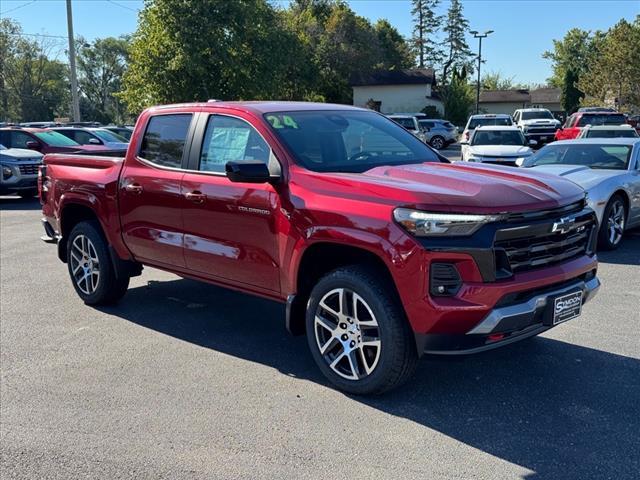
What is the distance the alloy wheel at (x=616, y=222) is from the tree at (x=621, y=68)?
41050 mm

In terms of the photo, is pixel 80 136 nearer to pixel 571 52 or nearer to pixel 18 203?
pixel 18 203

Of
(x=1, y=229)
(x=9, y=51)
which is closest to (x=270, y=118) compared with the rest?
(x=1, y=229)

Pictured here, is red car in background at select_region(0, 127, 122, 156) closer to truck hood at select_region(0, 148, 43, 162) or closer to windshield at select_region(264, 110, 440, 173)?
truck hood at select_region(0, 148, 43, 162)

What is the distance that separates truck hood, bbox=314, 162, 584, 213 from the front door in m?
0.58

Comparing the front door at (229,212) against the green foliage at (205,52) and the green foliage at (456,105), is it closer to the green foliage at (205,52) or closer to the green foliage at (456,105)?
the green foliage at (205,52)

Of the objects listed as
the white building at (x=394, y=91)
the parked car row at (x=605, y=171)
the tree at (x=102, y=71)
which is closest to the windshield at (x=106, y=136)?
the parked car row at (x=605, y=171)

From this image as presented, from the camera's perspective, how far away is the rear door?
214 inches

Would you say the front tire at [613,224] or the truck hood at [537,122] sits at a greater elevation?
the truck hood at [537,122]

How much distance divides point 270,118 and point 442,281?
78.3 inches

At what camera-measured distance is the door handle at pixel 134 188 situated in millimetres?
5719

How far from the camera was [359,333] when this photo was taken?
13.9ft

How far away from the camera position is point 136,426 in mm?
4016

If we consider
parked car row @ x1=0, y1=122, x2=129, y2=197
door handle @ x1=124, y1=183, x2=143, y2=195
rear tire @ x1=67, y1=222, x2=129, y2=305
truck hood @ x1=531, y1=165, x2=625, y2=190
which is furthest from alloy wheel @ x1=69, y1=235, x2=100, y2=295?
parked car row @ x1=0, y1=122, x2=129, y2=197

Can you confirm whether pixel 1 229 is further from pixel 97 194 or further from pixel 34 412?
pixel 34 412
